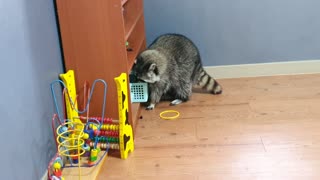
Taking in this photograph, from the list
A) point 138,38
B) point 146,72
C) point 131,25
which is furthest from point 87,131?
point 138,38

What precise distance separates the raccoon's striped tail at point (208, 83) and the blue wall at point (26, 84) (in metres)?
1.28

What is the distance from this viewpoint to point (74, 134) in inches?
86.1

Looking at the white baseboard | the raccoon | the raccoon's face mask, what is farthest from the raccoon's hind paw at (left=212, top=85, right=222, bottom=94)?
the raccoon's face mask

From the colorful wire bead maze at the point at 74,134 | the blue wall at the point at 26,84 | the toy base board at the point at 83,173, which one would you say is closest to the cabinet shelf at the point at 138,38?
the colorful wire bead maze at the point at 74,134

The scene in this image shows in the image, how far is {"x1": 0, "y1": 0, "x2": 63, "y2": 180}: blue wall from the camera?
1604 millimetres

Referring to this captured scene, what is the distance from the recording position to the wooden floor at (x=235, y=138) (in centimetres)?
209

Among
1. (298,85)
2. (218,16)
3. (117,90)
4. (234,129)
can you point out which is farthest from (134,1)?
(298,85)

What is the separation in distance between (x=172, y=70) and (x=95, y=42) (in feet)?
2.73

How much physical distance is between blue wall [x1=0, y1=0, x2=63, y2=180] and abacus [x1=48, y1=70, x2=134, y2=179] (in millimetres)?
88

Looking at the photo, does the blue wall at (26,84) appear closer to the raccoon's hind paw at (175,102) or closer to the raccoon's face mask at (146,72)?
the raccoon's face mask at (146,72)

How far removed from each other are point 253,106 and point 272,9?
0.86 metres

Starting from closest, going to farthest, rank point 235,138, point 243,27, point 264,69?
1. point 235,138
2. point 243,27
3. point 264,69

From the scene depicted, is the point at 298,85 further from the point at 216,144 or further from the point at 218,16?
the point at 216,144

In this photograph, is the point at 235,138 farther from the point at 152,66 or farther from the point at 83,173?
the point at 83,173
